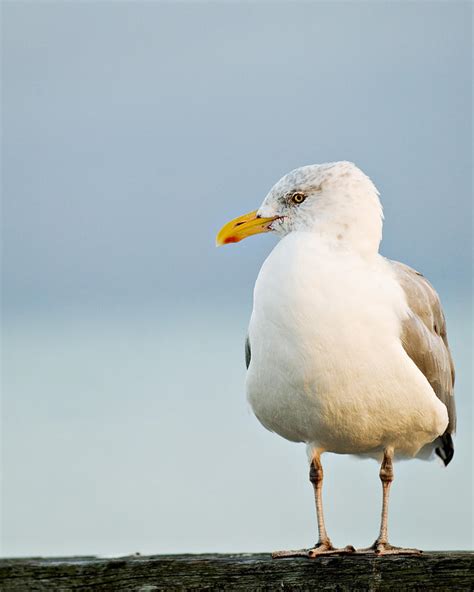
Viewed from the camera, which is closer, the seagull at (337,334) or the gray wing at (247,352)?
the seagull at (337,334)

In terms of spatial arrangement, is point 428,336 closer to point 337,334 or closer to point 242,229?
point 337,334

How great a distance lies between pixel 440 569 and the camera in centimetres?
376

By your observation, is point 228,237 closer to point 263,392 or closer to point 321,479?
point 263,392

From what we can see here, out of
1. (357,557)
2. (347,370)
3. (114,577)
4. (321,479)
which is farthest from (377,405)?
(114,577)

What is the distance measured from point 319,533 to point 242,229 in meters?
1.68

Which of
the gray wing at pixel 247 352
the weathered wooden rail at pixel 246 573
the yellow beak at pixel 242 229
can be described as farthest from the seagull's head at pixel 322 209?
the weathered wooden rail at pixel 246 573

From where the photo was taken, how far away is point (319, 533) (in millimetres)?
5109

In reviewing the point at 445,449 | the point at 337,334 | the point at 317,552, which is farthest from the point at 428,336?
the point at 317,552

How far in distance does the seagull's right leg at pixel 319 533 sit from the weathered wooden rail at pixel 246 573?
0.87 ft

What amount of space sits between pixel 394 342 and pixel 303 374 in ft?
1.66

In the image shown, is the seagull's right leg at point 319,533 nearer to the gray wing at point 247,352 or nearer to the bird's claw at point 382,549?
the bird's claw at point 382,549

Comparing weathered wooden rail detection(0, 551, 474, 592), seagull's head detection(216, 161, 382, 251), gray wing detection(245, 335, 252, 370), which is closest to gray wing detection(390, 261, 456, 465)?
seagull's head detection(216, 161, 382, 251)

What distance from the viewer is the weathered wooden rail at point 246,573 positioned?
380 cm

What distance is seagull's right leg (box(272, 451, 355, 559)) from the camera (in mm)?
4527
